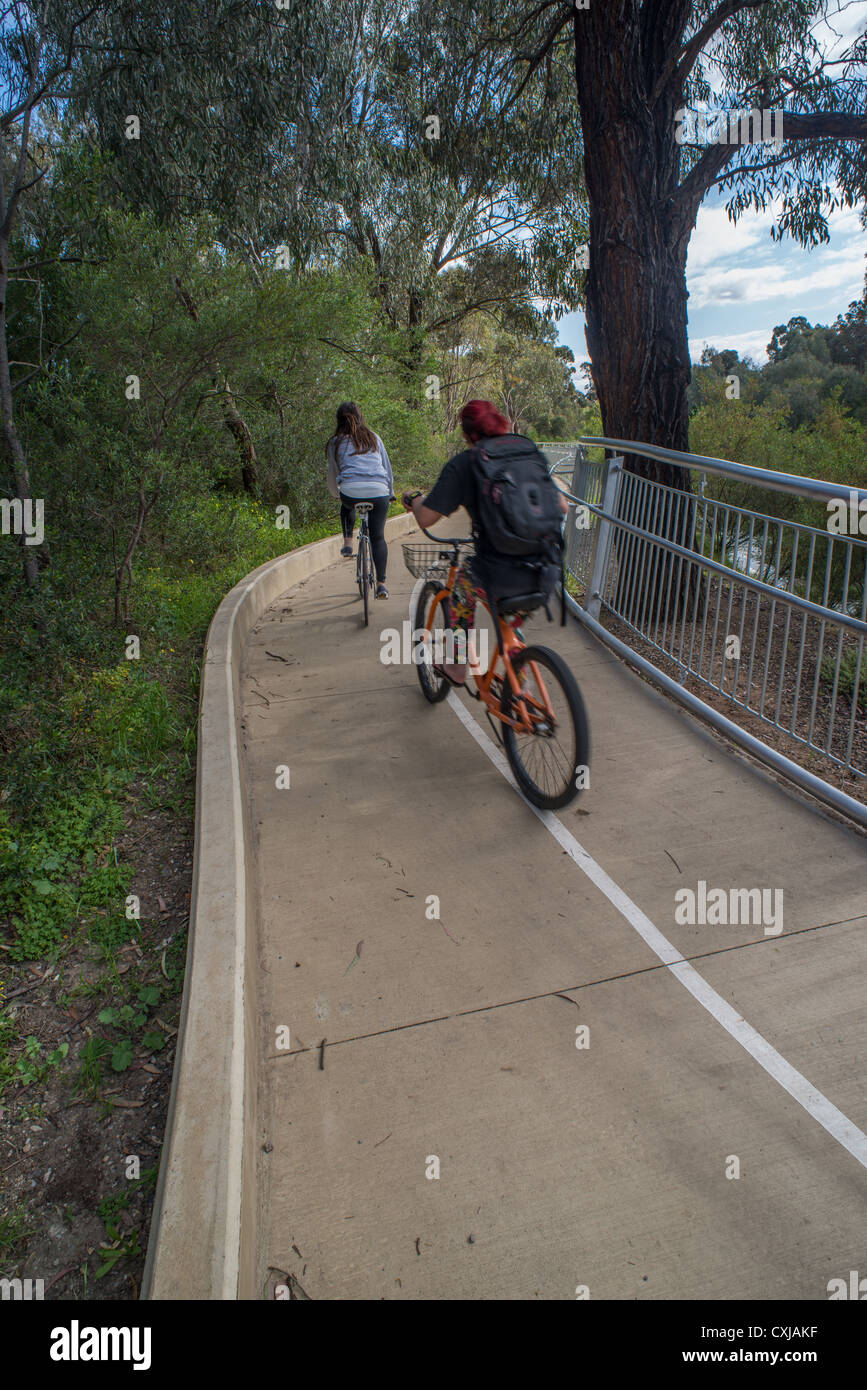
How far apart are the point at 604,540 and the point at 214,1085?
596 centimetres

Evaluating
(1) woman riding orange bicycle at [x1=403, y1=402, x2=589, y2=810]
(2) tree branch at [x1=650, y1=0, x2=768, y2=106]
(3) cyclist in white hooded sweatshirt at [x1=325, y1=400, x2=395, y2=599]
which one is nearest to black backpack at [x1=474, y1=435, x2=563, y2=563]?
(1) woman riding orange bicycle at [x1=403, y1=402, x2=589, y2=810]

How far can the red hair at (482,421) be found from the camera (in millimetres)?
4645

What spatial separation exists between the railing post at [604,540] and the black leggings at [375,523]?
1980mm

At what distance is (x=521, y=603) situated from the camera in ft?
15.3

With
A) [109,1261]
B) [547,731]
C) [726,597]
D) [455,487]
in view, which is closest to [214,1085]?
[109,1261]

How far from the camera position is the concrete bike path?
2.46m

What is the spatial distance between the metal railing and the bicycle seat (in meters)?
1.30

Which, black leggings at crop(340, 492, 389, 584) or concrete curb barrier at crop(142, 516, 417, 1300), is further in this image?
black leggings at crop(340, 492, 389, 584)

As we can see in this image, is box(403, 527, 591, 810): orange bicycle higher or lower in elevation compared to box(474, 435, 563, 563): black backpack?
lower

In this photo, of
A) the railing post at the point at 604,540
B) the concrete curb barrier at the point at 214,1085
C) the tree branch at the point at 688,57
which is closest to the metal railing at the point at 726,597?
the railing post at the point at 604,540

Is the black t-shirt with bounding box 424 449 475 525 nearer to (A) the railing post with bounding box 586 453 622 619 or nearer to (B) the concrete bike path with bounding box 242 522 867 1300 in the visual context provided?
(B) the concrete bike path with bounding box 242 522 867 1300
